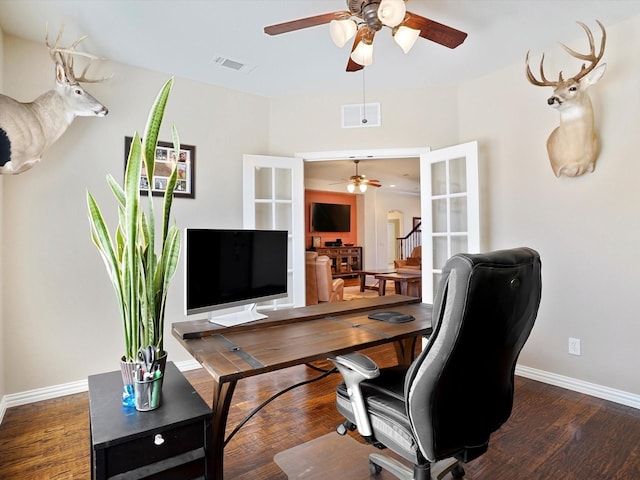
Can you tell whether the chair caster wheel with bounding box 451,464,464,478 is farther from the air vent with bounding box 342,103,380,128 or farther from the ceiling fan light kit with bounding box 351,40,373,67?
the air vent with bounding box 342,103,380,128

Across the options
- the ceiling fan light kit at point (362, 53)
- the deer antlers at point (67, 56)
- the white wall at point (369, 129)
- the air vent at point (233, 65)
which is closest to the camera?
the ceiling fan light kit at point (362, 53)

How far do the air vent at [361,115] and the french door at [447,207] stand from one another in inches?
25.0

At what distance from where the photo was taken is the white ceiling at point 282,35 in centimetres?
232

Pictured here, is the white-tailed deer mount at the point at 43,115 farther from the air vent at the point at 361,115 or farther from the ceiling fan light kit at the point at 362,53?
the air vent at the point at 361,115

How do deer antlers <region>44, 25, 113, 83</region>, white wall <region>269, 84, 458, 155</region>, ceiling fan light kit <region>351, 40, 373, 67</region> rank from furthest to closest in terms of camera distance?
white wall <region>269, 84, 458, 155</region>
deer antlers <region>44, 25, 113, 83</region>
ceiling fan light kit <region>351, 40, 373, 67</region>

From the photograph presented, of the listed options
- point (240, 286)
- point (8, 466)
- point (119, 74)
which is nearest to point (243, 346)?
point (240, 286)

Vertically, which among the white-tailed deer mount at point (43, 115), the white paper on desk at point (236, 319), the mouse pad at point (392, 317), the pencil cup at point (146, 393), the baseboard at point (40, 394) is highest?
the white-tailed deer mount at point (43, 115)

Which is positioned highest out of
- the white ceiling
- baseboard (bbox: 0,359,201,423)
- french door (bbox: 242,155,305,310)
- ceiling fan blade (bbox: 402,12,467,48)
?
the white ceiling

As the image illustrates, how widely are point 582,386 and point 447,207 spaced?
1.79m

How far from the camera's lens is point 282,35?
2664 mm

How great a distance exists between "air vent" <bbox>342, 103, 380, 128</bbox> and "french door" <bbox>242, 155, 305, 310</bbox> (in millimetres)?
642

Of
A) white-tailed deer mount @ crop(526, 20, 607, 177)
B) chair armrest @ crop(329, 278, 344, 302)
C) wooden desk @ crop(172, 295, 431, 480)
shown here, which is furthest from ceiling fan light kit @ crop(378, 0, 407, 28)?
chair armrest @ crop(329, 278, 344, 302)

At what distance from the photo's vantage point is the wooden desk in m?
1.38

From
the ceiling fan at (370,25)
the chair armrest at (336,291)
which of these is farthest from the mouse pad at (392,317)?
the chair armrest at (336,291)
